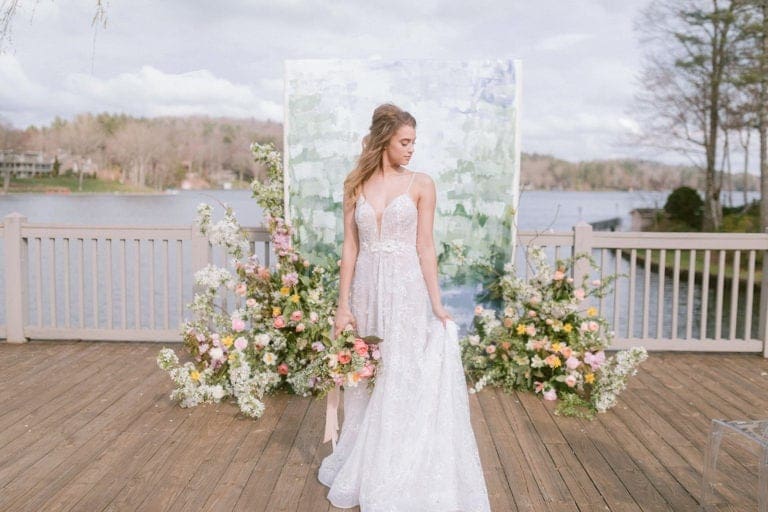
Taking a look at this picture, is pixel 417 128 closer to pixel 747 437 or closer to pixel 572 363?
pixel 572 363

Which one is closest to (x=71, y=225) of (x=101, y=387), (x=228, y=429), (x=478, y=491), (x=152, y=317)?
(x=152, y=317)

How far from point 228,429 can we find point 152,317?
7.22 feet

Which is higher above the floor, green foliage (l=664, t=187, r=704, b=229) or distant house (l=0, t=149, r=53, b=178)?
distant house (l=0, t=149, r=53, b=178)

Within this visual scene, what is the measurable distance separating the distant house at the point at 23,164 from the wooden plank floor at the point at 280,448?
18583 millimetres

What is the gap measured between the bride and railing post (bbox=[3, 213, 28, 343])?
386 cm

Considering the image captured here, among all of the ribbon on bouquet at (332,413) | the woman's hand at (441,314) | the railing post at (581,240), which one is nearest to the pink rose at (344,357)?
the ribbon on bouquet at (332,413)

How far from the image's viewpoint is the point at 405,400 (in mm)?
2754

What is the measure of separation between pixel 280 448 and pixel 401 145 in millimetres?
1689

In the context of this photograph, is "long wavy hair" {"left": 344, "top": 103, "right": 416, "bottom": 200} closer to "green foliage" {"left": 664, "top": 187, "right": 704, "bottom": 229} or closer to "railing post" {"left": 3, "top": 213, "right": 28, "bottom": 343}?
"railing post" {"left": 3, "top": 213, "right": 28, "bottom": 343}

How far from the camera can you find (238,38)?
Result: 3288cm

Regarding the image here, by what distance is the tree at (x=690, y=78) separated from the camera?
19422mm

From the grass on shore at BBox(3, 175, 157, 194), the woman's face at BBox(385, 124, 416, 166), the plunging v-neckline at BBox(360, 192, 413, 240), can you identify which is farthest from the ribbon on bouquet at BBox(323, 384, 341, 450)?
the grass on shore at BBox(3, 175, 157, 194)

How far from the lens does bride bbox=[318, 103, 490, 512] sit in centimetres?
269

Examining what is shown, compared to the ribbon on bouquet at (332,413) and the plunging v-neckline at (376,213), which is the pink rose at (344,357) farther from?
the plunging v-neckline at (376,213)
